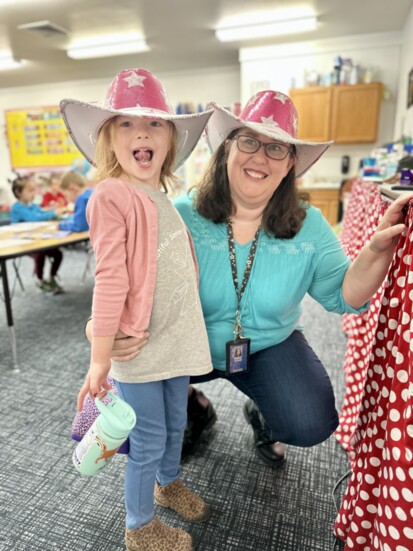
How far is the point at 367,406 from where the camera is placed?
3.32 ft

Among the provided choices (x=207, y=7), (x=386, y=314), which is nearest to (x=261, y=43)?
(x=207, y=7)

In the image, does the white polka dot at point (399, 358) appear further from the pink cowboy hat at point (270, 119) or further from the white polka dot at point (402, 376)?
the pink cowboy hat at point (270, 119)

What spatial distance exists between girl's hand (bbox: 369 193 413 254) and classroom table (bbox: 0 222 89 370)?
6.08 feet

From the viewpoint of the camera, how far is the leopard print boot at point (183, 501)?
3.93 feet

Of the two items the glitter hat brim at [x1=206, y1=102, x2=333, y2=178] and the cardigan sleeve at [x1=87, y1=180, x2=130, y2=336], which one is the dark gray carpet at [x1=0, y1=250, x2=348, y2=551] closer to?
the cardigan sleeve at [x1=87, y1=180, x2=130, y2=336]

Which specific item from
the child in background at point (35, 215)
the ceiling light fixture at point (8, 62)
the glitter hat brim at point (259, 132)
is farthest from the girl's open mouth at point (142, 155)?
the ceiling light fixture at point (8, 62)

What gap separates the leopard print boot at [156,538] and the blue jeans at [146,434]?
0.02 meters

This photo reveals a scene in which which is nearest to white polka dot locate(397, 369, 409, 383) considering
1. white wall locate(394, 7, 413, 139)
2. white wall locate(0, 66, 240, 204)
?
white wall locate(394, 7, 413, 139)

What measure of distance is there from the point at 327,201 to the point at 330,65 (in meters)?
1.92

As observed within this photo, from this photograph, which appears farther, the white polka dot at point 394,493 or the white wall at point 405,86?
the white wall at point 405,86

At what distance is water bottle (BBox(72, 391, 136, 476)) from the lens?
83 cm

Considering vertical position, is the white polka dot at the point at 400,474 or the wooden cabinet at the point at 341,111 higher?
the wooden cabinet at the point at 341,111

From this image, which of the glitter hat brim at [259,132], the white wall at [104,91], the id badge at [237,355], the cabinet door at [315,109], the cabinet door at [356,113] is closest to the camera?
the glitter hat brim at [259,132]

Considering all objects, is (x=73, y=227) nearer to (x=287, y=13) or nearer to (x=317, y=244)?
(x=317, y=244)
